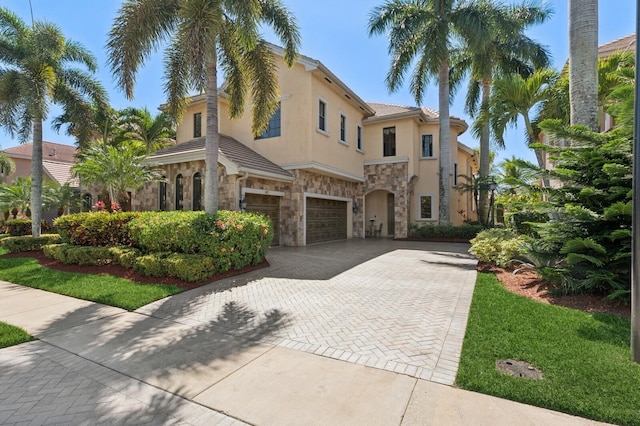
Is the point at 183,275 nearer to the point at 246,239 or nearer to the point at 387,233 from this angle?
the point at 246,239

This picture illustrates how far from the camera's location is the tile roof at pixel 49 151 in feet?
96.7

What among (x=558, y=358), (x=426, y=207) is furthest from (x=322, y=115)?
(x=558, y=358)

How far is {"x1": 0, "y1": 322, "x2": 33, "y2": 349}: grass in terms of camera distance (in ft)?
14.4

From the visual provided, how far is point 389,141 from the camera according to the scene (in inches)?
760

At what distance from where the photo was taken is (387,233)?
68.5 feet

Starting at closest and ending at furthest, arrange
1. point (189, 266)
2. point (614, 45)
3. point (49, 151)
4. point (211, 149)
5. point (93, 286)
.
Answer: point (93, 286) → point (189, 266) → point (211, 149) → point (614, 45) → point (49, 151)

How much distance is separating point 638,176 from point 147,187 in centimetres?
1682

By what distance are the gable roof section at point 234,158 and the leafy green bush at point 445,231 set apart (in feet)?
28.5

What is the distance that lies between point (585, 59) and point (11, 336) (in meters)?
12.2

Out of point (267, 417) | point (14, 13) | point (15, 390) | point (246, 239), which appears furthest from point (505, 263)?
point (14, 13)

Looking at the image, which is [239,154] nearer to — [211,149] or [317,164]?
[317,164]

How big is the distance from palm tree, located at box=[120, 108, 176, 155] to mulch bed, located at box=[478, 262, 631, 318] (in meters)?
19.6

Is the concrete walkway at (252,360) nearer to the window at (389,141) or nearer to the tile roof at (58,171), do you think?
the window at (389,141)

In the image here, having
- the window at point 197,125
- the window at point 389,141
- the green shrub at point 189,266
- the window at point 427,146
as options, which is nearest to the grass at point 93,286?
the green shrub at point 189,266
